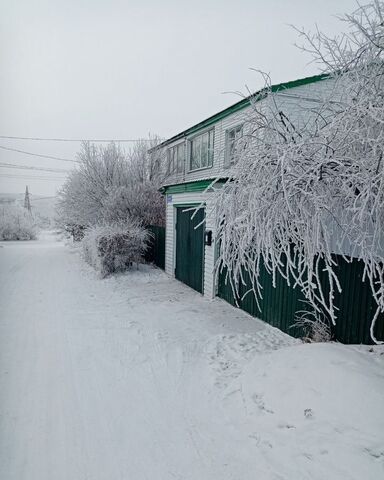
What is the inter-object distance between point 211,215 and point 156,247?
5634mm

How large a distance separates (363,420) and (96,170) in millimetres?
13270

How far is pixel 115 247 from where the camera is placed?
999 cm

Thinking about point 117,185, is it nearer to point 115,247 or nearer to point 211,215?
point 115,247

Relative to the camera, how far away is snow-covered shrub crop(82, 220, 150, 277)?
9.91 m

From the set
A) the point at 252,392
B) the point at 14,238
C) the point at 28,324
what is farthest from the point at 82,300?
the point at 14,238

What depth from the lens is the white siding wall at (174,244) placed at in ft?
25.0

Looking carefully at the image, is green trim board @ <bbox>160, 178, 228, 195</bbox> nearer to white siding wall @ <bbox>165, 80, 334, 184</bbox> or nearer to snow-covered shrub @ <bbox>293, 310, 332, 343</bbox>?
white siding wall @ <bbox>165, 80, 334, 184</bbox>

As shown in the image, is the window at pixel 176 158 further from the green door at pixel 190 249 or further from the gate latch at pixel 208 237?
the gate latch at pixel 208 237

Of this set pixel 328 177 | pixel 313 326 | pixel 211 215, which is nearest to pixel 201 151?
pixel 211 215

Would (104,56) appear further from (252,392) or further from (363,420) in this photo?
(363,420)

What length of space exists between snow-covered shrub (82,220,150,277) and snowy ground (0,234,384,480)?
434cm

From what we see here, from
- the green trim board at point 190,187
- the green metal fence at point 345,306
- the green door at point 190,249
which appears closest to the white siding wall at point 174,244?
the green trim board at point 190,187

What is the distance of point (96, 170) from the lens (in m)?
13.8

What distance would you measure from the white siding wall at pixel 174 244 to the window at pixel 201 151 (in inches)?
104
